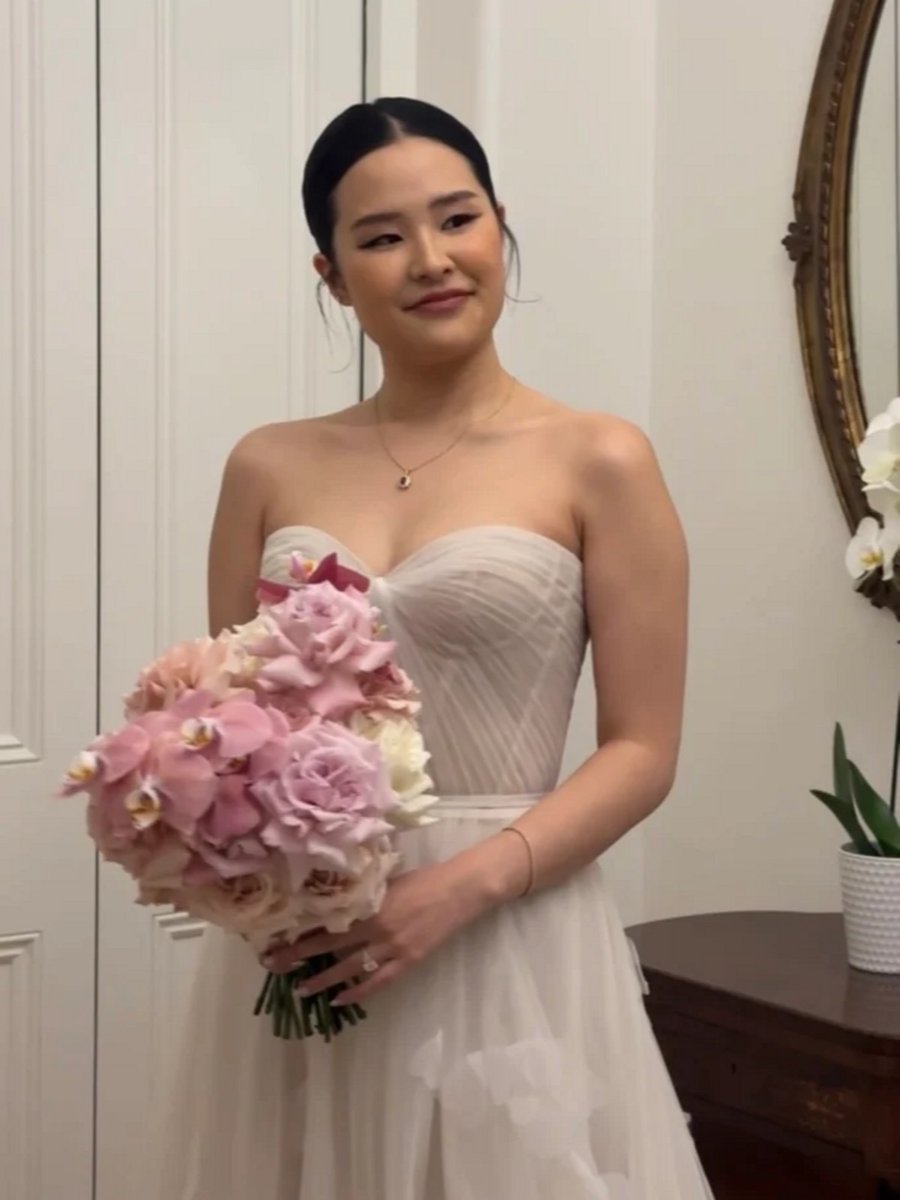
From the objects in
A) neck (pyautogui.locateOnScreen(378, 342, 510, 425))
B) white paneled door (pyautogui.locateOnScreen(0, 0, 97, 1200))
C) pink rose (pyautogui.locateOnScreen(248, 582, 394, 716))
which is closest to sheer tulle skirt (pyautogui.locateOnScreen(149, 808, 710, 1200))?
pink rose (pyautogui.locateOnScreen(248, 582, 394, 716))

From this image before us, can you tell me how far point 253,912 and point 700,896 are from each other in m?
1.47

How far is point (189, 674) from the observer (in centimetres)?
112

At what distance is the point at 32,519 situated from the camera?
6.92ft

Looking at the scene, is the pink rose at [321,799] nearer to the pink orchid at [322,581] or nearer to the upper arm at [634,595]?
the pink orchid at [322,581]

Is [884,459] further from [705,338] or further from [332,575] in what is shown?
[332,575]

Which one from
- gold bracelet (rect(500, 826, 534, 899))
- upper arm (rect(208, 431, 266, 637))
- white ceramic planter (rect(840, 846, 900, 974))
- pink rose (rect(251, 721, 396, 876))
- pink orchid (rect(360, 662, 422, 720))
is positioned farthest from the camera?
white ceramic planter (rect(840, 846, 900, 974))

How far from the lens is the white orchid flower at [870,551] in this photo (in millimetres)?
1855

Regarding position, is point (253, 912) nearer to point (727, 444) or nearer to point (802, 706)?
point (802, 706)

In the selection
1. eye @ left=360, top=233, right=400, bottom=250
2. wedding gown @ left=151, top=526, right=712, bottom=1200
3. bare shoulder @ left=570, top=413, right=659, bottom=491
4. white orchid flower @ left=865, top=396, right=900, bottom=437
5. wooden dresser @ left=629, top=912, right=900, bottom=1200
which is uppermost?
eye @ left=360, top=233, right=400, bottom=250

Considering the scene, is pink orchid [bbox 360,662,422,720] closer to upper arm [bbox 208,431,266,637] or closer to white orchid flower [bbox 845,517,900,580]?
upper arm [bbox 208,431,266,637]

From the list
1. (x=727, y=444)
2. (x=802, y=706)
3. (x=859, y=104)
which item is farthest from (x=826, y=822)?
(x=859, y=104)

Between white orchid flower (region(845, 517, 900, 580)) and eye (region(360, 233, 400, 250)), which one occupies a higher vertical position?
eye (region(360, 233, 400, 250))

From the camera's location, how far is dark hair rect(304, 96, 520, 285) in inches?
54.8

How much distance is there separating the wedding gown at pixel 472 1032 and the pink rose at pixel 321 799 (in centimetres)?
26
